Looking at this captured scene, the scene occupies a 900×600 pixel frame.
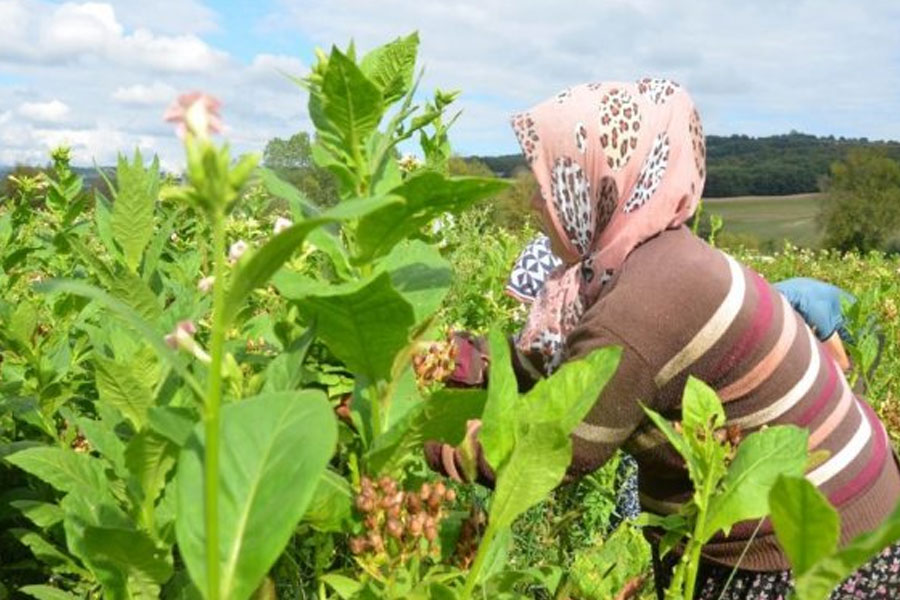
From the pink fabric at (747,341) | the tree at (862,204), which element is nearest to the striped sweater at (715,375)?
the pink fabric at (747,341)

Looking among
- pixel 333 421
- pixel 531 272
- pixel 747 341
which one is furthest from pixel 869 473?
pixel 333 421

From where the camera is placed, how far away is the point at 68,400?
6.46ft

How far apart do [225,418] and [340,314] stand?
0.22 meters

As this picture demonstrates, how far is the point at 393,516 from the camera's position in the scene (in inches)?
40.1

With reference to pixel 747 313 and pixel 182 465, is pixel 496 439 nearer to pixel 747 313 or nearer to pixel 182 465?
pixel 182 465

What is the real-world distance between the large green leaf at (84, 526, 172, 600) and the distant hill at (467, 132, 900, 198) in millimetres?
66347

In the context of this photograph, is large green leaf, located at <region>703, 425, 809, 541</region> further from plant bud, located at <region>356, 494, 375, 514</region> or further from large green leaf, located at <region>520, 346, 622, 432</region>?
plant bud, located at <region>356, 494, 375, 514</region>

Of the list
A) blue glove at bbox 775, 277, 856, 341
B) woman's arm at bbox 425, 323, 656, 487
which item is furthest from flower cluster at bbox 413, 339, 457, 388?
blue glove at bbox 775, 277, 856, 341

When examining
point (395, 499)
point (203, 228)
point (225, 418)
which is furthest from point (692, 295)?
point (203, 228)

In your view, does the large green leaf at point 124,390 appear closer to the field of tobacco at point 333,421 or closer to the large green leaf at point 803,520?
the field of tobacco at point 333,421

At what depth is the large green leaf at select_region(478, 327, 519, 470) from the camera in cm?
103

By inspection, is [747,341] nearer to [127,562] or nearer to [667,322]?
[667,322]

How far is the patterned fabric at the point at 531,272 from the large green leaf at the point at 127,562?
187cm

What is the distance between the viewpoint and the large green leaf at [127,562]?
107 centimetres
